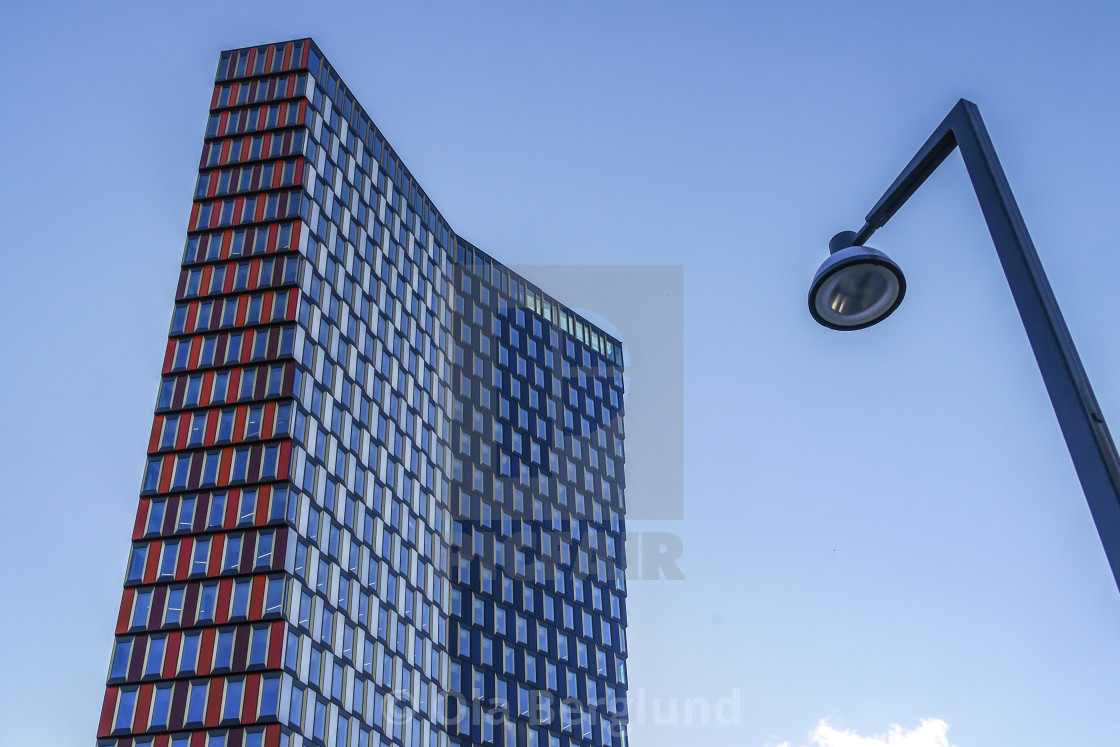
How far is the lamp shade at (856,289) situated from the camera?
7.36m

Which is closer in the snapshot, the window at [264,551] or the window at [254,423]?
the window at [264,551]

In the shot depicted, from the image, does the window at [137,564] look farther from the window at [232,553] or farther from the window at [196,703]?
the window at [196,703]

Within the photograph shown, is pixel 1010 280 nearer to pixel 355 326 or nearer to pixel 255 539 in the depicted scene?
pixel 255 539

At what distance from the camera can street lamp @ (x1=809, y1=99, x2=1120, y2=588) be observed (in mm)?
5465

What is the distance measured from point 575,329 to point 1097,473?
116 meters

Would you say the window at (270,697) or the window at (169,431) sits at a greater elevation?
the window at (169,431)

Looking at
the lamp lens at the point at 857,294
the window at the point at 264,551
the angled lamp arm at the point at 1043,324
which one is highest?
the window at the point at 264,551

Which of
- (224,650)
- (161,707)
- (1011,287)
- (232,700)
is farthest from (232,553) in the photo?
(1011,287)

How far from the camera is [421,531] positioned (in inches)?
3351

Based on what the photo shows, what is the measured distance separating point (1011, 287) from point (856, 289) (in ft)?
5.47

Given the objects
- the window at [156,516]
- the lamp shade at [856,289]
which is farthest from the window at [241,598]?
the lamp shade at [856,289]

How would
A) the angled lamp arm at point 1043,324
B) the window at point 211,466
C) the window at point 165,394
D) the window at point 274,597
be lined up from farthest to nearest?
1. the window at point 165,394
2. the window at point 211,466
3. the window at point 274,597
4. the angled lamp arm at point 1043,324

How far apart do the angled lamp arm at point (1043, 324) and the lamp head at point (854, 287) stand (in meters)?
0.73

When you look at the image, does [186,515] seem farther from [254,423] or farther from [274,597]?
[274,597]
